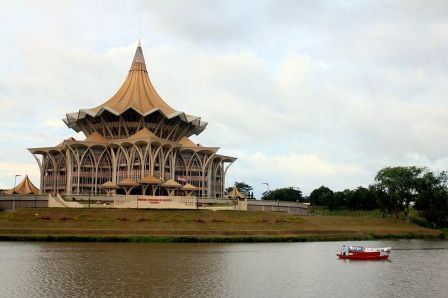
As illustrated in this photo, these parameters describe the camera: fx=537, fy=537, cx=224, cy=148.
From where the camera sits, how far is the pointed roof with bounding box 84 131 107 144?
90.5m

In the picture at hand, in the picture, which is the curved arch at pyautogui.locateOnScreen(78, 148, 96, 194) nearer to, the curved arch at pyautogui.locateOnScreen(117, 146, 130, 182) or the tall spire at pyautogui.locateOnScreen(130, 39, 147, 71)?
the curved arch at pyautogui.locateOnScreen(117, 146, 130, 182)

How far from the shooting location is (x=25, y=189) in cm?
8600

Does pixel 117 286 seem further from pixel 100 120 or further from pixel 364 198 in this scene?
pixel 364 198

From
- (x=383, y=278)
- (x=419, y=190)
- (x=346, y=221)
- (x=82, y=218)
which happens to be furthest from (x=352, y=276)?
(x=419, y=190)

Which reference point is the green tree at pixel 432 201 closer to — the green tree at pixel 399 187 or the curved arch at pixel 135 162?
the green tree at pixel 399 187

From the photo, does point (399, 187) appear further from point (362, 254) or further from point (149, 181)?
point (362, 254)

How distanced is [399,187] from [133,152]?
42951 mm

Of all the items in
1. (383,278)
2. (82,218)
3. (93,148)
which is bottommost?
(383,278)

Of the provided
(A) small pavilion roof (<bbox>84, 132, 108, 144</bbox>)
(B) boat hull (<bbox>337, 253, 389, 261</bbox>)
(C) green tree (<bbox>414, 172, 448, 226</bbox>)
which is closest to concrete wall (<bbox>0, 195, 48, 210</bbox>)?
(A) small pavilion roof (<bbox>84, 132, 108, 144</bbox>)

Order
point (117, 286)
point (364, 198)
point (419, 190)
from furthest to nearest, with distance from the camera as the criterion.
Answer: point (364, 198), point (419, 190), point (117, 286)

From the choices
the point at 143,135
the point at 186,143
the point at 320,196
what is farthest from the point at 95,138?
the point at 320,196

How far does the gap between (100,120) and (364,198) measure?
179ft

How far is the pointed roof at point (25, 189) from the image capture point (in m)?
84.9

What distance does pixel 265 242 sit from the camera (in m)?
55.1
